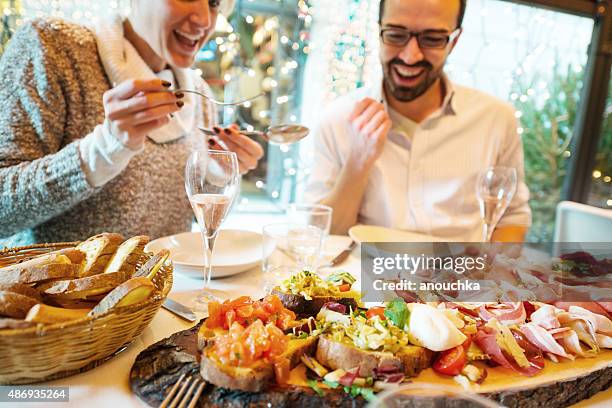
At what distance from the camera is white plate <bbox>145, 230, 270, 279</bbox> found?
1146mm

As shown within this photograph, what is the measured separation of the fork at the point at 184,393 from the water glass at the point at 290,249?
502 mm

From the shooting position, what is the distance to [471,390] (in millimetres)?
658

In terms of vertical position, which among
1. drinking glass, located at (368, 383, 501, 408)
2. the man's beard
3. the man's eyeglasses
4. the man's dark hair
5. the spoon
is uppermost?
the man's dark hair

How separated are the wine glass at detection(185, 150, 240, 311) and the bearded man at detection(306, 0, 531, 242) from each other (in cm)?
94

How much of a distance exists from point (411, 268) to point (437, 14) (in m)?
1.21

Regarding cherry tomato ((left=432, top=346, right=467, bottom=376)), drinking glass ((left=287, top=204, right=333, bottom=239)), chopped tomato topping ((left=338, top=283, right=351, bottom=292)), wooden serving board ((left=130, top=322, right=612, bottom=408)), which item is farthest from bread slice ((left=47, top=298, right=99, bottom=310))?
drinking glass ((left=287, top=204, right=333, bottom=239))

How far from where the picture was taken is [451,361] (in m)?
0.70

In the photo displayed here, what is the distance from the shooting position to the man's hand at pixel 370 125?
1.77 m

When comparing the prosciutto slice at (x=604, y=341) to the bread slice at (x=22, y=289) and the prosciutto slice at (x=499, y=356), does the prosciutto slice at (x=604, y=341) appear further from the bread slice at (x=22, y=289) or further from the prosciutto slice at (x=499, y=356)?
the bread slice at (x=22, y=289)

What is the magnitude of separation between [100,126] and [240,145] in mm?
408

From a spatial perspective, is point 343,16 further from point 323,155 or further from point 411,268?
point 411,268

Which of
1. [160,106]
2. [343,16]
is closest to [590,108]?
[343,16]

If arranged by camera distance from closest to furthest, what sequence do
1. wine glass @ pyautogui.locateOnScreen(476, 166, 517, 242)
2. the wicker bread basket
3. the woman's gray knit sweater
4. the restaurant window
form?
the wicker bread basket, the woman's gray knit sweater, wine glass @ pyautogui.locateOnScreen(476, 166, 517, 242), the restaurant window
